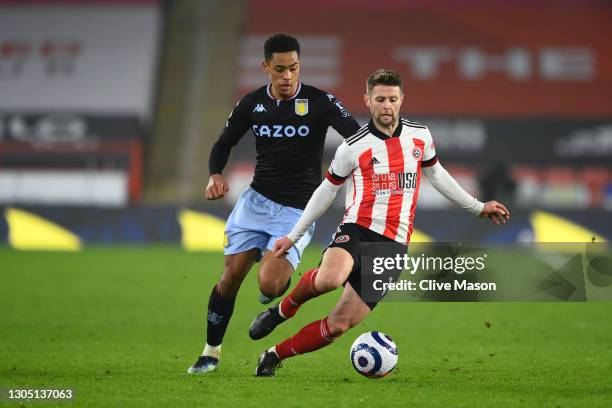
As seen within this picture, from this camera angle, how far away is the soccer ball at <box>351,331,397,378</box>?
20.4 ft

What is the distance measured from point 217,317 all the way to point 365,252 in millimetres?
1233

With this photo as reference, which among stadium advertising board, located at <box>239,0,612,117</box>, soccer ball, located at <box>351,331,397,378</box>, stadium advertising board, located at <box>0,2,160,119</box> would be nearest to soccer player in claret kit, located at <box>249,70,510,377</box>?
soccer ball, located at <box>351,331,397,378</box>

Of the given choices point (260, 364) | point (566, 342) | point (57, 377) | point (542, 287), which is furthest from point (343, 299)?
point (566, 342)

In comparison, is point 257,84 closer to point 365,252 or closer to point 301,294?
point 301,294

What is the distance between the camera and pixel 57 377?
21.0 ft

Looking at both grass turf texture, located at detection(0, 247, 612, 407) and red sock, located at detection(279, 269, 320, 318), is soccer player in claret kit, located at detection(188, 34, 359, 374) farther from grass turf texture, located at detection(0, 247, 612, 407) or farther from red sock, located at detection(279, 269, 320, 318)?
grass turf texture, located at detection(0, 247, 612, 407)

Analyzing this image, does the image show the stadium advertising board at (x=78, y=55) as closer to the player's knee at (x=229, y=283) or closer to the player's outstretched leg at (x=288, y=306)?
the player's knee at (x=229, y=283)

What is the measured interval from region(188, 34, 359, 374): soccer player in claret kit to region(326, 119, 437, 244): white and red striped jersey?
0.53m

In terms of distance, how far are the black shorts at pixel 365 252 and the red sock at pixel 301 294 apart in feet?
0.73

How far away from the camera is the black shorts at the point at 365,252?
6031 millimetres

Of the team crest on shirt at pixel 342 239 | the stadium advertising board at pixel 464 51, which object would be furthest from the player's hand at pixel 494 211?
the stadium advertising board at pixel 464 51

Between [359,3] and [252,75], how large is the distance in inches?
137

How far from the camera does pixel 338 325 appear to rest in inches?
240

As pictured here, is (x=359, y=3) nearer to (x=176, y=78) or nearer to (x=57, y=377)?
(x=176, y=78)
